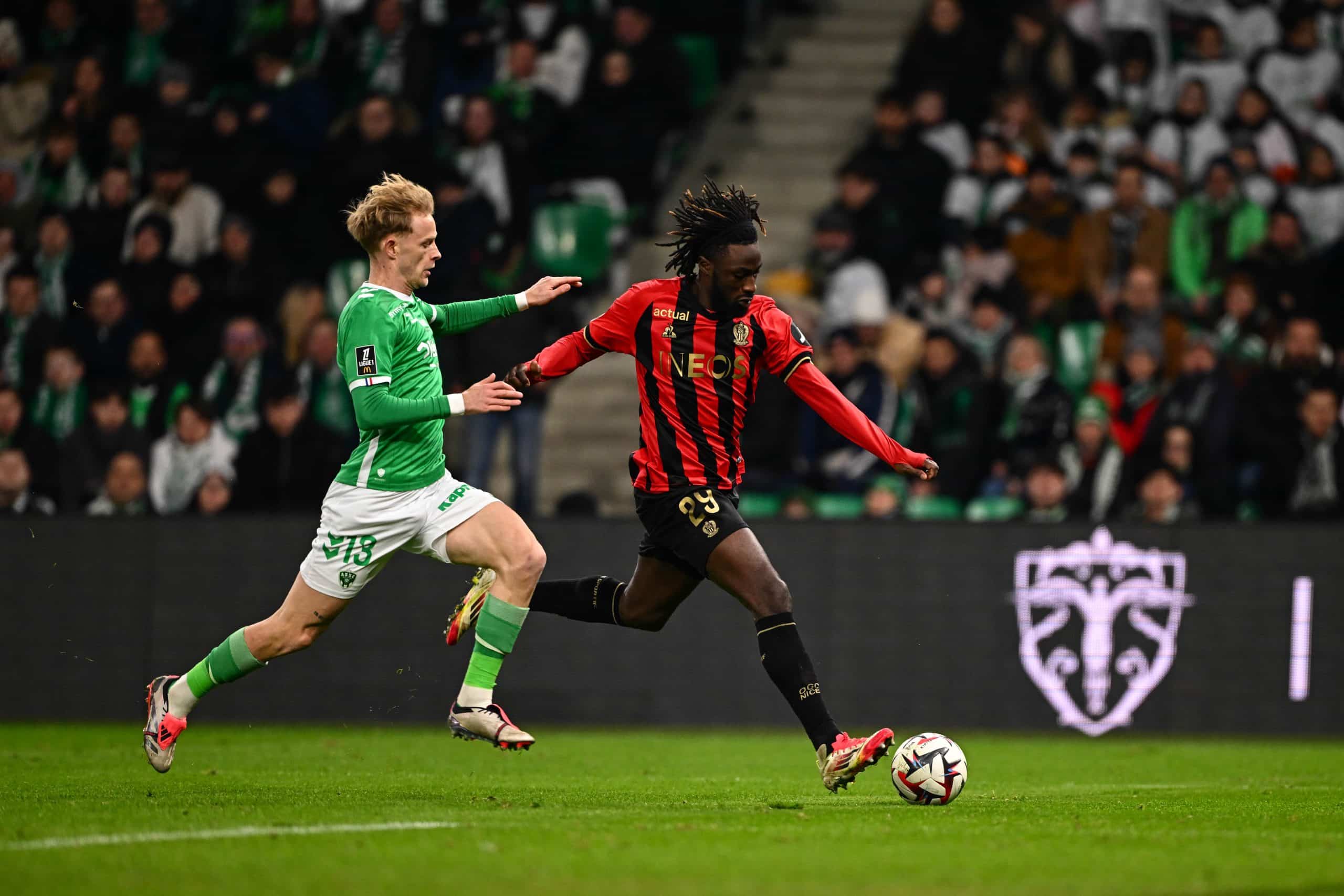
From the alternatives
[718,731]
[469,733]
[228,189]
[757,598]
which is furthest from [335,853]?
[228,189]

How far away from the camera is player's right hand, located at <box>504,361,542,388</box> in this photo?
7.51m

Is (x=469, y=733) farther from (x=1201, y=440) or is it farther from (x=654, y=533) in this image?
(x=1201, y=440)

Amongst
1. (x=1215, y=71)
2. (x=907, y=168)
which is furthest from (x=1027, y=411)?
(x=1215, y=71)

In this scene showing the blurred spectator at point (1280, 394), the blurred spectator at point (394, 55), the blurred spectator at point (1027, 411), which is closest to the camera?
the blurred spectator at point (1280, 394)

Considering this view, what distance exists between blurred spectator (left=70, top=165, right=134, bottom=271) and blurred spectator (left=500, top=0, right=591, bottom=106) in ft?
11.2

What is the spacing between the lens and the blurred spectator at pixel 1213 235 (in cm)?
1410

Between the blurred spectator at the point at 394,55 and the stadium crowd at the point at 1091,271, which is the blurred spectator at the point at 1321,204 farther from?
the blurred spectator at the point at 394,55

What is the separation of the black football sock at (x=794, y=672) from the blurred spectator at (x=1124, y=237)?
765 cm

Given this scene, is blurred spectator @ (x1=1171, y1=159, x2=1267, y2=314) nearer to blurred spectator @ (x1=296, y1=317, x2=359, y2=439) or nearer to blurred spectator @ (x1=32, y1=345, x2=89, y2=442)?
blurred spectator @ (x1=296, y1=317, x2=359, y2=439)

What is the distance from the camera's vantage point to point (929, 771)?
7.02 metres

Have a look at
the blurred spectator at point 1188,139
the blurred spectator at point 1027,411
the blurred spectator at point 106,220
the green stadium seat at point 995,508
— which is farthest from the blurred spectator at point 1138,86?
the blurred spectator at point 106,220

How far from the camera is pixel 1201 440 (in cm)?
1288

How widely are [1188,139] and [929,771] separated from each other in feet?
30.6

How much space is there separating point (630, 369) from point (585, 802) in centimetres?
912
